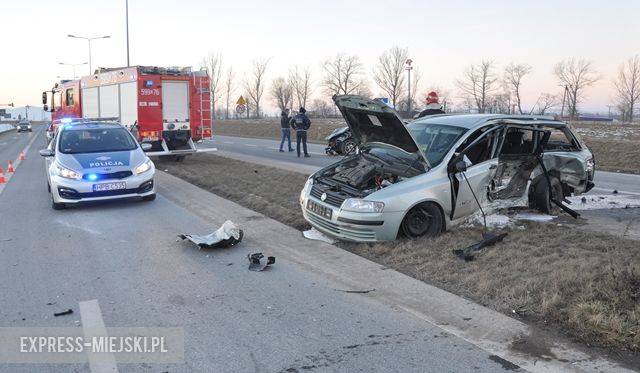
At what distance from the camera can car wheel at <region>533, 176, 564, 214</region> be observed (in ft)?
26.3

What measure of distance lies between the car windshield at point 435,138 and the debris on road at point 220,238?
2.61 m

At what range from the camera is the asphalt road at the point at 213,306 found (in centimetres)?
373

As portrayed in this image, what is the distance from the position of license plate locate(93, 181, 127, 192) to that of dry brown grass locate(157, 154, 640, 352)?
3.21m

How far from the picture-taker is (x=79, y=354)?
3812mm

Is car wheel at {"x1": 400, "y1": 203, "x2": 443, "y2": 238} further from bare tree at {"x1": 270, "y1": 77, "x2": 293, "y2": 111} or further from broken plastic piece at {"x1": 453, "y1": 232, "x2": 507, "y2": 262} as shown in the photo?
bare tree at {"x1": 270, "y1": 77, "x2": 293, "y2": 111}

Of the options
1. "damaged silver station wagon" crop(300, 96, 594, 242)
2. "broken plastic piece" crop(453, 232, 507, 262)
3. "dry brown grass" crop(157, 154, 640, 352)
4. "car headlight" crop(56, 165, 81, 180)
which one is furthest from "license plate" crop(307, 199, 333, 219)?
"car headlight" crop(56, 165, 81, 180)

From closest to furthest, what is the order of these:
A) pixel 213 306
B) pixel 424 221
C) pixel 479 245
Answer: pixel 213 306, pixel 479 245, pixel 424 221

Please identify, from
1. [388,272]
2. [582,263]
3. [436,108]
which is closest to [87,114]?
[436,108]

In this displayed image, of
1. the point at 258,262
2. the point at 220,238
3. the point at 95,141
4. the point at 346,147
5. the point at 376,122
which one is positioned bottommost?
the point at 258,262

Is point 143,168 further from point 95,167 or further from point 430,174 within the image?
point 430,174

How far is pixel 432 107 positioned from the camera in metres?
10.3

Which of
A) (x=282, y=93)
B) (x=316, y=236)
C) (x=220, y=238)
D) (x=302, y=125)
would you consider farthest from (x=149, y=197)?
(x=282, y=93)

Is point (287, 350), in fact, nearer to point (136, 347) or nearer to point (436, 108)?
point (136, 347)

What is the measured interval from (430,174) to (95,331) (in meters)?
4.17
